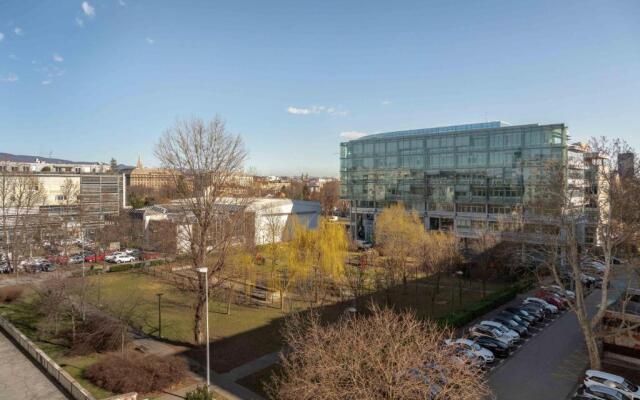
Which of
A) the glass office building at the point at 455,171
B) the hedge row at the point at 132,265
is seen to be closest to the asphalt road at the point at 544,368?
the glass office building at the point at 455,171

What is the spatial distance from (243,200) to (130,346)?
8.87 meters

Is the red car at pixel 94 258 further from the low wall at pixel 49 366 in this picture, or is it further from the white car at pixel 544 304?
the white car at pixel 544 304

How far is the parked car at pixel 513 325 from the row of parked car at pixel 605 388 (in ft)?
18.9

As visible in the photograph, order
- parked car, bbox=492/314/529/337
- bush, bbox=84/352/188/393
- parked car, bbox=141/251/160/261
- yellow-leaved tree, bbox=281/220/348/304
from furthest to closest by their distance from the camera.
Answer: parked car, bbox=141/251/160/261
yellow-leaved tree, bbox=281/220/348/304
parked car, bbox=492/314/529/337
bush, bbox=84/352/188/393

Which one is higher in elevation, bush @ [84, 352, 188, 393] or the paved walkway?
bush @ [84, 352, 188, 393]

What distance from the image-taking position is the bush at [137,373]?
1529 centimetres

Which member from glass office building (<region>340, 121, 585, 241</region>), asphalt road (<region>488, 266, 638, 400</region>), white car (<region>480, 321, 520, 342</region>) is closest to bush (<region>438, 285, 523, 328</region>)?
white car (<region>480, 321, 520, 342</region>)

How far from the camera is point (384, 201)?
56156mm

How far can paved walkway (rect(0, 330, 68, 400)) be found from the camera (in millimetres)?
15617

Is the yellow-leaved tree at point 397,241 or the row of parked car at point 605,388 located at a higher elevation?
the yellow-leaved tree at point 397,241

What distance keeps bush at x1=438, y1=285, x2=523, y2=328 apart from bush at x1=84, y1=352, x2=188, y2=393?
12.1 metres

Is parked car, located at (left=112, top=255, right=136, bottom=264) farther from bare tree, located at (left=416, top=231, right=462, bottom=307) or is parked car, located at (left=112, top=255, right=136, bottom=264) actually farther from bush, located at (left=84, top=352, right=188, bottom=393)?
bare tree, located at (left=416, top=231, right=462, bottom=307)

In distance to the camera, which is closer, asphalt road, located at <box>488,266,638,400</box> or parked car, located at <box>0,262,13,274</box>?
asphalt road, located at <box>488,266,638,400</box>

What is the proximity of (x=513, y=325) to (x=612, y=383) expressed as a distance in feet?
22.1
